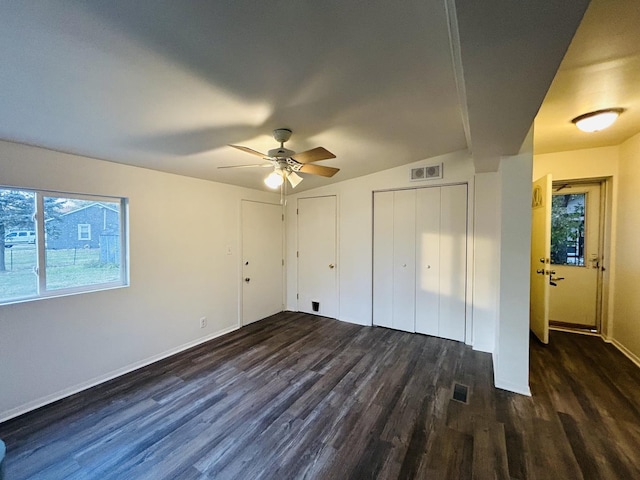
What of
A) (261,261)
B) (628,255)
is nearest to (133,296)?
(261,261)

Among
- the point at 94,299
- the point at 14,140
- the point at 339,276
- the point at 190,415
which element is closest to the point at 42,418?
the point at 94,299

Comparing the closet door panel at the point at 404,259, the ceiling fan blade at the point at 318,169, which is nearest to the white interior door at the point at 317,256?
the closet door panel at the point at 404,259

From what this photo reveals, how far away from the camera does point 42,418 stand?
2.09 meters

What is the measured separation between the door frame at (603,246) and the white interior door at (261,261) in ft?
13.6

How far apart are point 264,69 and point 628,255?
13.9ft

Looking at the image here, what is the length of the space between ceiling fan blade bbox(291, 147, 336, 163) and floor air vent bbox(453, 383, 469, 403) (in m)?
2.33

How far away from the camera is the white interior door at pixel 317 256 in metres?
4.46

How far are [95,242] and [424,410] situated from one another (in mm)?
3389

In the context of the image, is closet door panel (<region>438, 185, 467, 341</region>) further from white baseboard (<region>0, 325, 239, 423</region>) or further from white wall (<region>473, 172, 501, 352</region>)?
white baseboard (<region>0, 325, 239, 423</region>)

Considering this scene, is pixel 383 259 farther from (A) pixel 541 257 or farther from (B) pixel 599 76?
(B) pixel 599 76

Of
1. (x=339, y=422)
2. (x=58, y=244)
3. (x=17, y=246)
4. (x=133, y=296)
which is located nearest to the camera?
(x=339, y=422)

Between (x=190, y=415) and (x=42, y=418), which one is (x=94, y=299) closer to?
(x=42, y=418)

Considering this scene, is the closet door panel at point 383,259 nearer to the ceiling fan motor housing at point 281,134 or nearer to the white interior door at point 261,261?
the white interior door at point 261,261

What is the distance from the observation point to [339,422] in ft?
6.70
